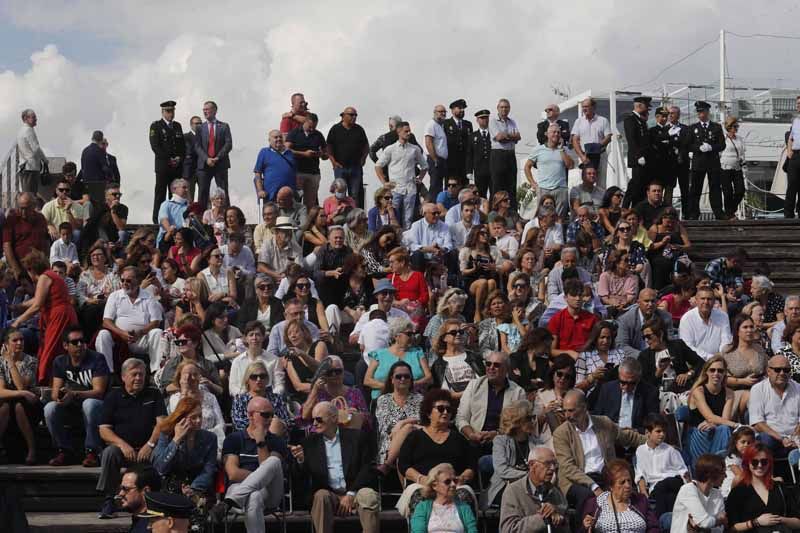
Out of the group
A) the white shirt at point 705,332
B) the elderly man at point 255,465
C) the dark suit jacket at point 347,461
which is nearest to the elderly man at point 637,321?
the white shirt at point 705,332

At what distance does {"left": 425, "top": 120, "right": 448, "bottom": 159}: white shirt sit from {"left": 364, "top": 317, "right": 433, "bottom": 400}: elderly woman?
6.39 meters

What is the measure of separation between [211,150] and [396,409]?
293 inches

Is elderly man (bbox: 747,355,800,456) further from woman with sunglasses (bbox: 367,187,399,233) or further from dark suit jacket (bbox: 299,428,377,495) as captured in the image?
woman with sunglasses (bbox: 367,187,399,233)

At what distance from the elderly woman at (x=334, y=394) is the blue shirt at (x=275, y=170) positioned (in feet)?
19.0

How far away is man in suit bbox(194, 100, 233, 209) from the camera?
17422 mm

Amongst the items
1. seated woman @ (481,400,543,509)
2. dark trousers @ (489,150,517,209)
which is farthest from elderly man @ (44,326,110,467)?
dark trousers @ (489,150,517,209)

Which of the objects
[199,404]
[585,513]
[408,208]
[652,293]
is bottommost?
[585,513]

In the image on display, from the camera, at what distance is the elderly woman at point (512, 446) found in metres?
10.3

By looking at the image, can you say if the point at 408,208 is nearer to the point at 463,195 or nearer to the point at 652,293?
the point at 463,195

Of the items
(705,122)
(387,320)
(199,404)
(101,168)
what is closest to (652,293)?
(387,320)

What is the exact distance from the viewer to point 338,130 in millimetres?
17328

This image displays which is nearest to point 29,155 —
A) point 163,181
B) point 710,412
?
point 163,181

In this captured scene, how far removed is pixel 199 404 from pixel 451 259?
5236mm

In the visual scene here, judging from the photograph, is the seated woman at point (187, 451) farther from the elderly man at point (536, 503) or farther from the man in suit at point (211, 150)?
the man in suit at point (211, 150)
